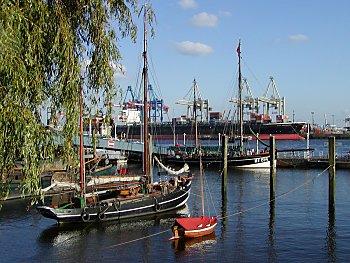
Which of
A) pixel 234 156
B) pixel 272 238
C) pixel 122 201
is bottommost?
pixel 272 238

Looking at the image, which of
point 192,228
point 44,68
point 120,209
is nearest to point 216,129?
point 120,209

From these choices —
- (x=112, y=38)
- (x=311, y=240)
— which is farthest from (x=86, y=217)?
(x=112, y=38)

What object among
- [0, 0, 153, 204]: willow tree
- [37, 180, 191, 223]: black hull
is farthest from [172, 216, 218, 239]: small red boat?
[0, 0, 153, 204]: willow tree

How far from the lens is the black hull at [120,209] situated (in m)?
27.1

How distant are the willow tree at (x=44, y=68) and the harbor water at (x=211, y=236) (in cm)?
1138

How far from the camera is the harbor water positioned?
2138 centimetres

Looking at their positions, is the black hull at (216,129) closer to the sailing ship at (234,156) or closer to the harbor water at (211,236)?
the sailing ship at (234,156)

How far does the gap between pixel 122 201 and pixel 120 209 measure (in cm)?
64

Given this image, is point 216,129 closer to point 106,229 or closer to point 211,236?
point 106,229

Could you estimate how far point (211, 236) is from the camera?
24.9 m

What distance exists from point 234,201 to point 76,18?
93.8 ft

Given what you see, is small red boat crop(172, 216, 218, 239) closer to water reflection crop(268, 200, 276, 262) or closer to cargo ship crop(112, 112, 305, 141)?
water reflection crop(268, 200, 276, 262)

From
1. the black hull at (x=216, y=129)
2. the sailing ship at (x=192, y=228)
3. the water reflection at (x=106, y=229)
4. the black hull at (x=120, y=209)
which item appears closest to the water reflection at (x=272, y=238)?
the sailing ship at (x=192, y=228)

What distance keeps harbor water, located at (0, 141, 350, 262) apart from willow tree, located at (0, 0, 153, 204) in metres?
11.4
